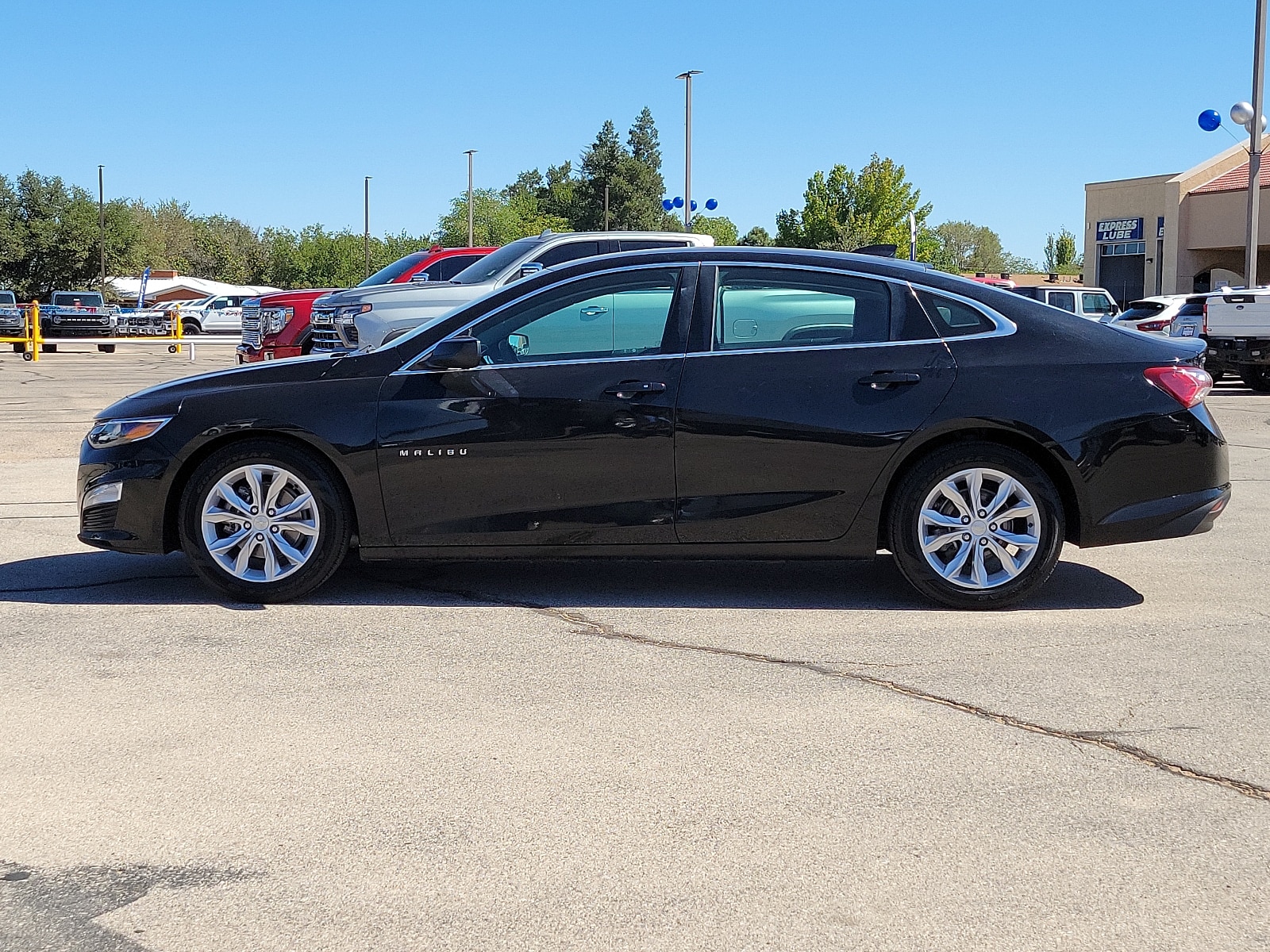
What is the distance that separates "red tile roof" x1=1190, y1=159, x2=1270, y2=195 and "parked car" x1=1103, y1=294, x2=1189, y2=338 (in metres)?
22.3

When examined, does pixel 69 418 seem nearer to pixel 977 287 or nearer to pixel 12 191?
pixel 977 287

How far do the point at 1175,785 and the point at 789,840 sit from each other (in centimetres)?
120

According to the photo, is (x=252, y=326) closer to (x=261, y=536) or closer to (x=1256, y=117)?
(x=261, y=536)

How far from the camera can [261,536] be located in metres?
6.25

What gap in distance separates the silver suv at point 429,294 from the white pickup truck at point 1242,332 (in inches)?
403

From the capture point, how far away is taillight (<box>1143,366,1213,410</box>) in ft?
20.3

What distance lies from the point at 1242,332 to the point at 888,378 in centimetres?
1761

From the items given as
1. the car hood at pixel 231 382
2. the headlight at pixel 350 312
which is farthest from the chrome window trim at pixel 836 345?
the headlight at pixel 350 312

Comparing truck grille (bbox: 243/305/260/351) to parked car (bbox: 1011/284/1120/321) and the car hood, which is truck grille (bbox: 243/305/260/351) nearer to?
the car hood

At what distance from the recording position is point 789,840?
3.56 m

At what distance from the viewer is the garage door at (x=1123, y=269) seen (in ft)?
166

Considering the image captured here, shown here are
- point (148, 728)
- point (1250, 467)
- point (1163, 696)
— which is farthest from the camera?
point (1250, 467)

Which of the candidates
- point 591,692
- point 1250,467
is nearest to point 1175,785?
point 591,692

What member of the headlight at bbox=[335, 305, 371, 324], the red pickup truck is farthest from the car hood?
the red pickup truck
